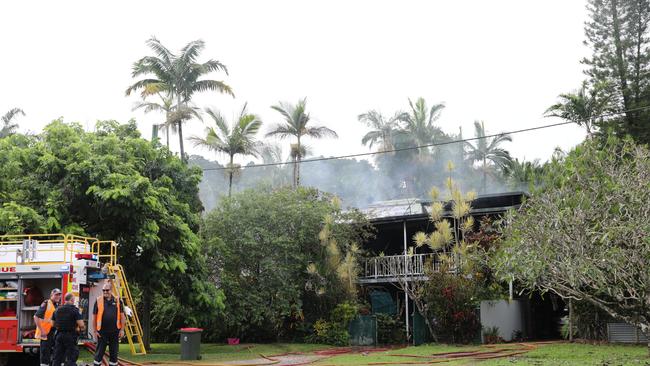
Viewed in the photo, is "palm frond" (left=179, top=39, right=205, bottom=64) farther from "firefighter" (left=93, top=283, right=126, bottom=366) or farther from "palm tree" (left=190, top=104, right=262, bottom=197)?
"firefighter" (left=93, top=283, right=126, bottom=366)

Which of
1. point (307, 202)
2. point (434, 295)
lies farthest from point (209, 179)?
point (434, 295)

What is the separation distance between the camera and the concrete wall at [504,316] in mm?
24625

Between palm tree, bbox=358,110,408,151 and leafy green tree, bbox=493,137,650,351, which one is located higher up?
palm tree, bbox=358,110,408,151

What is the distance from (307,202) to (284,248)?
2.52 metres

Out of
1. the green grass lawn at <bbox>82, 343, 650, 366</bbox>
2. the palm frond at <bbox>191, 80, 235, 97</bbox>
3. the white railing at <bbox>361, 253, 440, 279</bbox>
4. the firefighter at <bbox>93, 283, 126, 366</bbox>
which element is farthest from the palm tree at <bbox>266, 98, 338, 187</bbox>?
the firefighter at <bbox>93, 283, 126, 366</bbox>

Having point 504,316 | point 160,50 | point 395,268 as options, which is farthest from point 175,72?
point 504,316

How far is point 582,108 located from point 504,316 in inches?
560

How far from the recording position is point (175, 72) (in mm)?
33062

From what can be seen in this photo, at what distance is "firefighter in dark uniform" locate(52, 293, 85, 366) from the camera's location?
13.2 m

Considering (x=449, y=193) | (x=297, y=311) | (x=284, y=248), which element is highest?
(x=449, y=193)

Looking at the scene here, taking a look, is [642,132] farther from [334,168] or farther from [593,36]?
[334,168]

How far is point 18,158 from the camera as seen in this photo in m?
21.8

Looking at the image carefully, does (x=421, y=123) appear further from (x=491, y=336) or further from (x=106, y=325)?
(x=106, y=325)

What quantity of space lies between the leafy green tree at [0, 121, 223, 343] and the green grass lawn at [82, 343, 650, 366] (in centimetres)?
202
